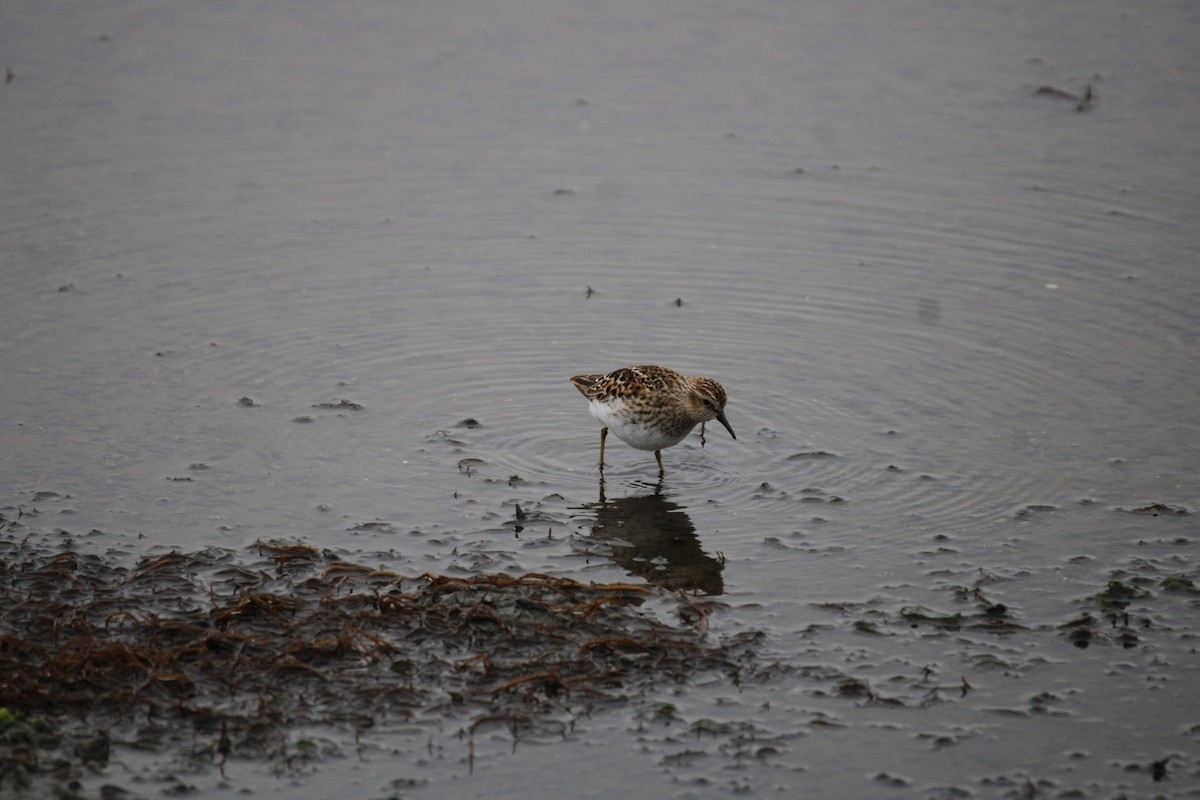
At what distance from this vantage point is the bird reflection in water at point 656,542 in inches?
353

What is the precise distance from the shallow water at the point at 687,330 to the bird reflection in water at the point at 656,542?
4cm

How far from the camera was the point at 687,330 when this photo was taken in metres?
13.1

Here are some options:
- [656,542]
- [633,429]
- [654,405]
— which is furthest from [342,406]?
[656,542]

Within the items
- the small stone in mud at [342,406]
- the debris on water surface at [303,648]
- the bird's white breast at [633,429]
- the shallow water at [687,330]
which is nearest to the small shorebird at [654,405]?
the bird's white breast at [633,429]

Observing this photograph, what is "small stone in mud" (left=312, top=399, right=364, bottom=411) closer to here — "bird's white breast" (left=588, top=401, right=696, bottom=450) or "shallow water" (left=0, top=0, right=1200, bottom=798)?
"shallow water" (left=0, top=0, right=1200, bottom=798)

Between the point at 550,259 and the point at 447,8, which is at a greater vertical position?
the point at 447,8

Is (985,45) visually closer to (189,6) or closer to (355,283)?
(355,283)

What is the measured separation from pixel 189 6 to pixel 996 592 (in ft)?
60.1

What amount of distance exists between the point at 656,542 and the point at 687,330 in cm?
395

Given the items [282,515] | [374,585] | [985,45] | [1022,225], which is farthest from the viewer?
[985,45]

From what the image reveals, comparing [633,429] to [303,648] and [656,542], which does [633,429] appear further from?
[303,648]

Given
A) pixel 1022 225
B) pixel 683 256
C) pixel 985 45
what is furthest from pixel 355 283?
pixel 985 45

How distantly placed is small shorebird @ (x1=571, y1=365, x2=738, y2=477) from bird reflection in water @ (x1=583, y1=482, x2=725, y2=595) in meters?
0.47

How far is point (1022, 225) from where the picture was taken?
49.8ft
